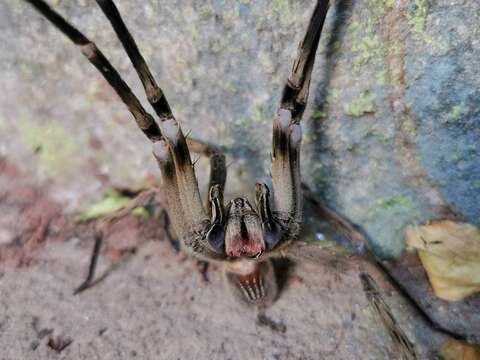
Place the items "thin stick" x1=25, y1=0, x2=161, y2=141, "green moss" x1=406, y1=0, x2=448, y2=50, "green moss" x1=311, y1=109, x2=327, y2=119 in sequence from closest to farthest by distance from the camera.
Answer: "thin stick" x1=25, y1=0, x2=161, y2=141
"green moss" x1=406, y1=0, x2=448, y2=50
"green moss" x1=311, y1=109, x2=327, y2=119

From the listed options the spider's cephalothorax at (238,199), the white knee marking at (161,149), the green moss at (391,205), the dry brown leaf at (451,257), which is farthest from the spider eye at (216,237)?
the dry brown leaf at (451,257)

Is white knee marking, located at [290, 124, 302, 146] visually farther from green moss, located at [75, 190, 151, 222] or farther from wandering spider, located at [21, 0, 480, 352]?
green moss, located at [75, 190, 151, 222]

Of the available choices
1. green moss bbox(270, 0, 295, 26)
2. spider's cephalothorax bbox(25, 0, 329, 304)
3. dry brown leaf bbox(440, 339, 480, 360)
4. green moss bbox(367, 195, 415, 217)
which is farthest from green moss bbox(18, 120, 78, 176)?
dry brown leaf bbox(440, 339, 480, 360)

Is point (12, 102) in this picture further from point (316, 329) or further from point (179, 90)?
point (316, 329)

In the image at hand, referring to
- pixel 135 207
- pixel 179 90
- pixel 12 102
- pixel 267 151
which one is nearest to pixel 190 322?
pixel 135 207

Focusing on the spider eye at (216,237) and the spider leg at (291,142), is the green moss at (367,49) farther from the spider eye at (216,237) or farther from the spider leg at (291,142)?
the spider eye at (216,237)
